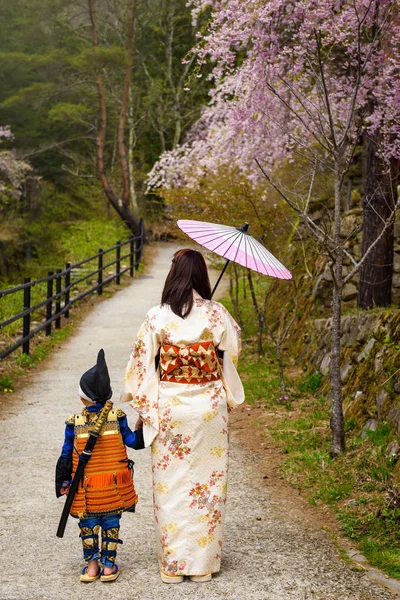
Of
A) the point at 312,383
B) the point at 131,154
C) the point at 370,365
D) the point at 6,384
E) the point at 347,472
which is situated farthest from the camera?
the point at 131,154

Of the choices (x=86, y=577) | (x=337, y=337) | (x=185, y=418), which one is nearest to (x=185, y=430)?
(x=185, y=418)

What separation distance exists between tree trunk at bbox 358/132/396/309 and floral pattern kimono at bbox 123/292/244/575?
4.33m

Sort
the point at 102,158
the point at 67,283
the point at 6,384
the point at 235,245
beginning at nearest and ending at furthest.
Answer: the point at 235,245
the point at 6,384
the point at 67,283
the point at 102,158

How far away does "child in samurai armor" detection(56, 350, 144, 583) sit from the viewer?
3723 mm

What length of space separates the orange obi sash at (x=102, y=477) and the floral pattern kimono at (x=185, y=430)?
21 cm

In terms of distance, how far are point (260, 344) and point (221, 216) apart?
1.85 meters

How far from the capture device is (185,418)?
12.7ft

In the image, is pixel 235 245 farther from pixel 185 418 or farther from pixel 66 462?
pixel 66 462

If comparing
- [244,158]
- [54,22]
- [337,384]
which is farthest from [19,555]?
[54,22]

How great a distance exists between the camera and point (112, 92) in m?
30.3

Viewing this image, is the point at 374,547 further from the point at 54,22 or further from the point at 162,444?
the point at 54,22

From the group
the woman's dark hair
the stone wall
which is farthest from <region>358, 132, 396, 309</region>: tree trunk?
the woman's dark hair

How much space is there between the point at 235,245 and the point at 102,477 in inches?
56.2

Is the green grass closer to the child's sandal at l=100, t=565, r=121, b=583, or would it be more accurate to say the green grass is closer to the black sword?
the child's sandal at l=100, t=565, r=121, b=583
